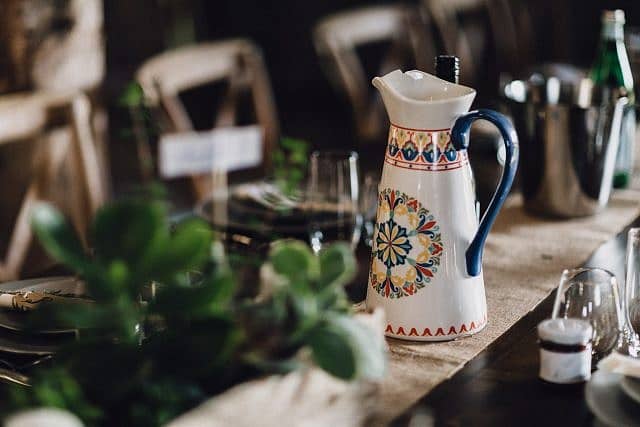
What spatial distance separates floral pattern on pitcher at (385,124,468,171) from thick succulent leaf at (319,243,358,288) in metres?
0.28

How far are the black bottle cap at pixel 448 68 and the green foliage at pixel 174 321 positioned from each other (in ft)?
1.23

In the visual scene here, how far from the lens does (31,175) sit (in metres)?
2.21

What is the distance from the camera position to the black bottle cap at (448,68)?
1.02 metres

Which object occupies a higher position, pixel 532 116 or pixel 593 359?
pixel 532 116

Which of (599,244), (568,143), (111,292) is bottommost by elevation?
(599,244)

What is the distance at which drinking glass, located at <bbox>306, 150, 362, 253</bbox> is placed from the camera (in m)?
1.32

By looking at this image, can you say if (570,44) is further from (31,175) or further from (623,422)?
(623,422)

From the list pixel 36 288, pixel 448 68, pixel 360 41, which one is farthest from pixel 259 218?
pixel 360 41

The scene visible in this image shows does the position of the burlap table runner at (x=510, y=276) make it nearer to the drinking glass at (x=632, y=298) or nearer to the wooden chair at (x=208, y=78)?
the drinking glass at (x=632, y=298)

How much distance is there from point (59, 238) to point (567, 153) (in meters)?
0.96

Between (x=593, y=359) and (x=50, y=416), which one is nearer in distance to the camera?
(x=50, y=416)

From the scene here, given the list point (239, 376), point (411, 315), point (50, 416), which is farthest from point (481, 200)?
point (50, 416)

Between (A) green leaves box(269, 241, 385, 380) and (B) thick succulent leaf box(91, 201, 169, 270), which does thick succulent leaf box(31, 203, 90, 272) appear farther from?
(A) green leaves box(269, 241, 385, 380)

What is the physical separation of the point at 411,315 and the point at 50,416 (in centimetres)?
49
